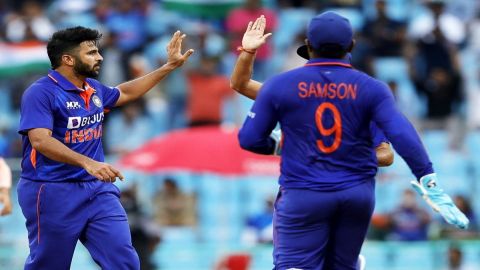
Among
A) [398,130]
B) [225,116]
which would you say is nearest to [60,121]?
[398,130]

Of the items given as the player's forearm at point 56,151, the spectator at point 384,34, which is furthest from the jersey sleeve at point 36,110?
the spectator at point 384,34

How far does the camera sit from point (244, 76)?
358 inches

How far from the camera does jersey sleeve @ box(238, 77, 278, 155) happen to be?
828cm

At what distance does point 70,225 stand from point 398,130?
8.32 feet

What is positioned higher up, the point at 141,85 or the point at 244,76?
the point at 244,76

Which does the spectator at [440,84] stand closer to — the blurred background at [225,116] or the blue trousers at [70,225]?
the blurred background at [225,116]

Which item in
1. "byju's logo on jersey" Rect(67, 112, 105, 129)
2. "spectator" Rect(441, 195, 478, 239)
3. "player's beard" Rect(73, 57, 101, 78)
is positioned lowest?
"spectator" Rect(441, 195, 478, 239)

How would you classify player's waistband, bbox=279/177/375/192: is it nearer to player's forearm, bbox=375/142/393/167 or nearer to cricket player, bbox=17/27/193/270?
player's forearm, bbox=375/142/393/167

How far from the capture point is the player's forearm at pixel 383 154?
888 centimetres

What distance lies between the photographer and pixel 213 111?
59.0 feet

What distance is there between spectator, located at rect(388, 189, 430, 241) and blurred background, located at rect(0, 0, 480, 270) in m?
0.02

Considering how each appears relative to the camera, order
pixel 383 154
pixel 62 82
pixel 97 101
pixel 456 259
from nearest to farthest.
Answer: pixel 383 154, pixel 62 82, pixel 97 101, pixel 456 259

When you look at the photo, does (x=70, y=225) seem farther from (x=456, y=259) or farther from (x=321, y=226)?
(x=456, y=259)

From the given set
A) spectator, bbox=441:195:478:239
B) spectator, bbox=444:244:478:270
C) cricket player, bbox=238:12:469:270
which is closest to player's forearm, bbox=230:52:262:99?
cricket player, bbox=238:12:469:270
